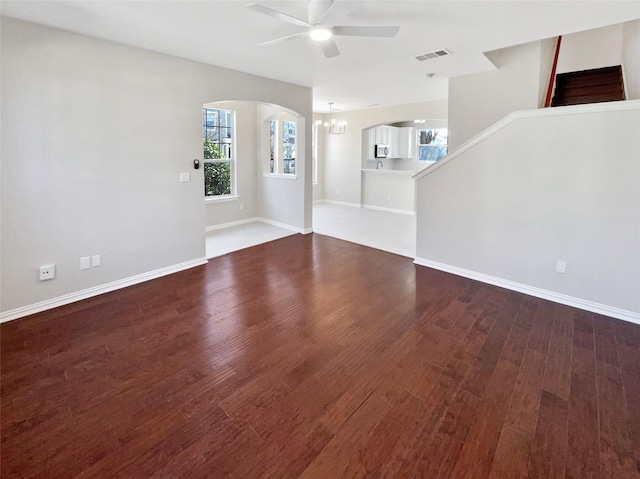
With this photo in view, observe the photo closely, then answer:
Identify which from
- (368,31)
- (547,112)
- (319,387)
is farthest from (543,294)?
(368,31)

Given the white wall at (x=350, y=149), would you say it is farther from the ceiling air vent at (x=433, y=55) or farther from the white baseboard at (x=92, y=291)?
the white baseboard at (x=92, y=291)

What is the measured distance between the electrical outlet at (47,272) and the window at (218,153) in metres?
3.27

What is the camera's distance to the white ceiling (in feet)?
8.80

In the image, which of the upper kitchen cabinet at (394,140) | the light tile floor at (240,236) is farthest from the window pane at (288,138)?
the upper kitchen cabinet at (394,140)

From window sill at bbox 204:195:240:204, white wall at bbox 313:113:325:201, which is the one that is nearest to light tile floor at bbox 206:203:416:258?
window sill at bbox 204:195:240:204

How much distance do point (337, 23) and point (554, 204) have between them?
2791mm

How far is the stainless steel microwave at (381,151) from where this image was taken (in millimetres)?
9469

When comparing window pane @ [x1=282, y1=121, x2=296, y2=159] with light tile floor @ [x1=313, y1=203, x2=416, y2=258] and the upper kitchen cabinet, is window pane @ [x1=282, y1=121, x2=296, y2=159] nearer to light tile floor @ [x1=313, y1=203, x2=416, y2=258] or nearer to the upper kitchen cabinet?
light tile floor @ [x1=313, y1=203, x2=416, y2=258]

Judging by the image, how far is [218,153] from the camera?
6555 mm

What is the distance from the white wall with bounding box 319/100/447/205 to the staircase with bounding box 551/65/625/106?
2903mm

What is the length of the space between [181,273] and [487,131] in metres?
4.11

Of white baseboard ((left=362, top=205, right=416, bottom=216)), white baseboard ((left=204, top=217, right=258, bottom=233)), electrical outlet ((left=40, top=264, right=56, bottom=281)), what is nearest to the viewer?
electrical outlet ((left=40, top=264, right=56, bottom=281))

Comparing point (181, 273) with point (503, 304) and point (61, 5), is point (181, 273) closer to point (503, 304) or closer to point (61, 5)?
point (61, 5)

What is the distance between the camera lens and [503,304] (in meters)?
3.42
